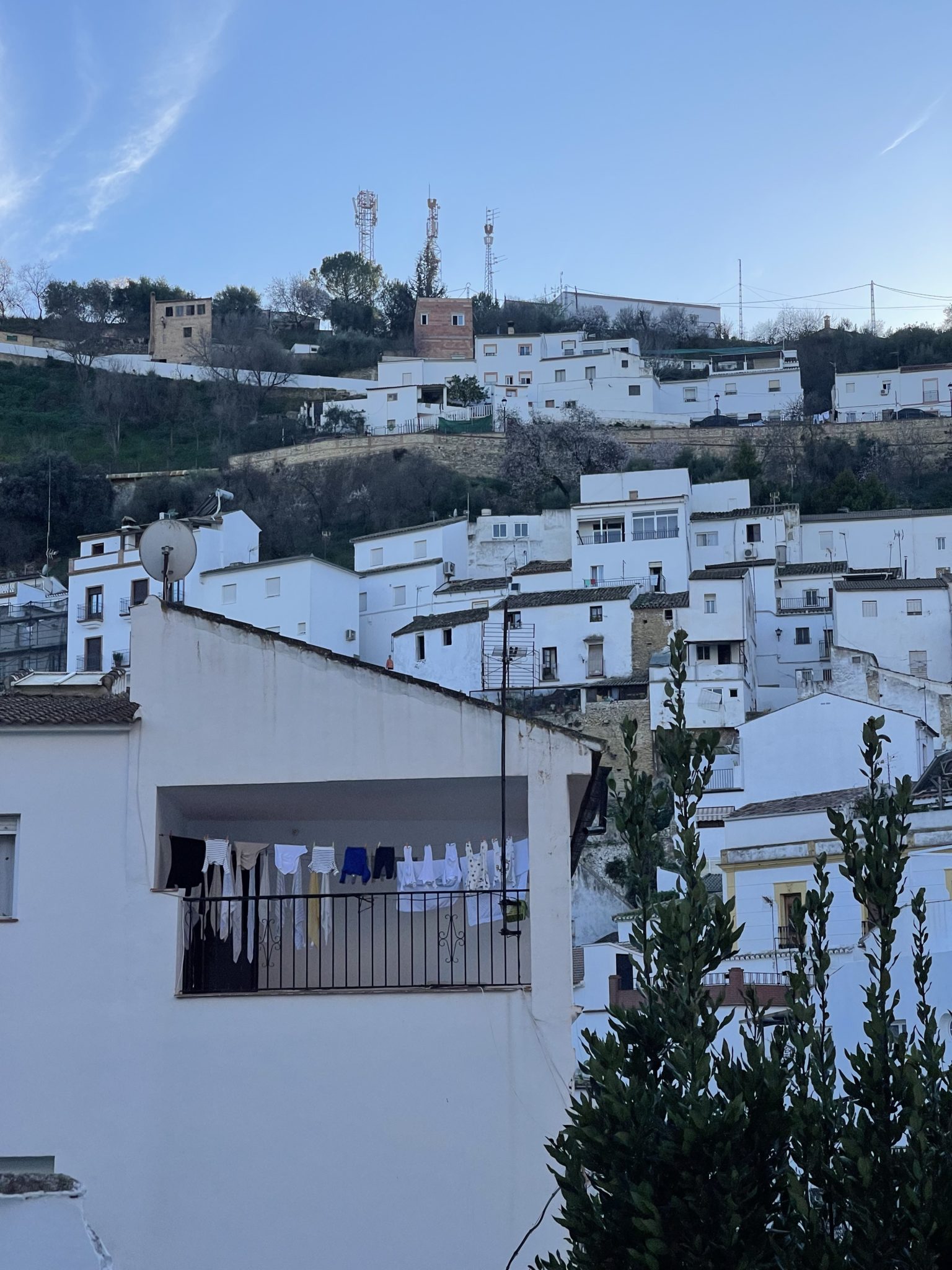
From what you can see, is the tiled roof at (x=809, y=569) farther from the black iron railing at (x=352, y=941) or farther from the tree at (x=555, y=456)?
the black iron railing at (x=352, y=941)

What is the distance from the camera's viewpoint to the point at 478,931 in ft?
46.0

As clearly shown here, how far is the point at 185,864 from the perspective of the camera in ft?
46.2

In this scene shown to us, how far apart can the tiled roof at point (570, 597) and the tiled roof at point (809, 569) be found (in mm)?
7007

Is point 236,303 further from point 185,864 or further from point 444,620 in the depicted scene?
point 185,864

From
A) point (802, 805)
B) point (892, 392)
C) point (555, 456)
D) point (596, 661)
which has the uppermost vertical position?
point (892, 392)

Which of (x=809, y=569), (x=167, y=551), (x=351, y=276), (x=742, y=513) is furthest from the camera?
(x=351, y=276)

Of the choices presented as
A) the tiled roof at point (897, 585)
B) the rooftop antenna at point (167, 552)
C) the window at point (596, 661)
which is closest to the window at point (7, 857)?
the rooftop antenna at point (167, 552)

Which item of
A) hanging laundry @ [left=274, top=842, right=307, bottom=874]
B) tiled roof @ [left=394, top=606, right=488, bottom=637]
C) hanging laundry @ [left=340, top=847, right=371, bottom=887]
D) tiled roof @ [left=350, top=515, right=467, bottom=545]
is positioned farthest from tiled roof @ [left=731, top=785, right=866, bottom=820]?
tiled roof @ [left=350, top=515, right=467, bottom=545]

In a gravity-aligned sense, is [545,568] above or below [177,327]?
below

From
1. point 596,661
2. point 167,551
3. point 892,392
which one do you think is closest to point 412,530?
point 596,661

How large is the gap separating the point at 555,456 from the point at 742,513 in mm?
15248

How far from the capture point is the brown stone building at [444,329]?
10412cm

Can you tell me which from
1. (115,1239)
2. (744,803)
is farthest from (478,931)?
(744,803)

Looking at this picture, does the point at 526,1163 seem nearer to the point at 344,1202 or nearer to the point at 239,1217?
the point at 344,1202
